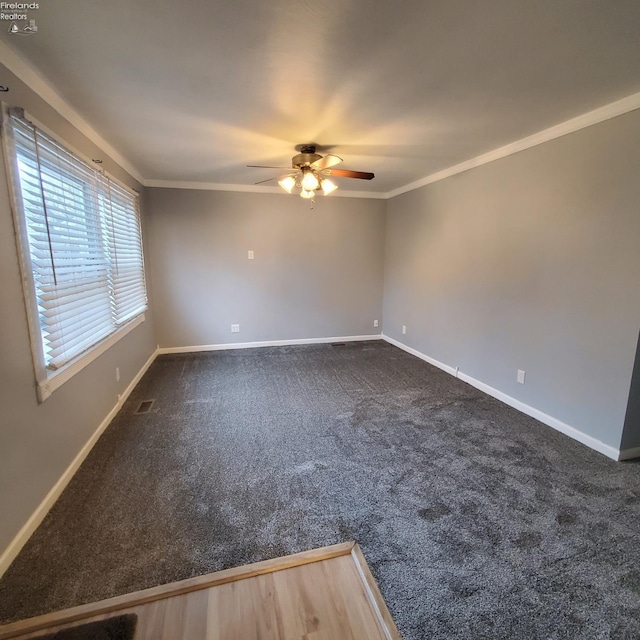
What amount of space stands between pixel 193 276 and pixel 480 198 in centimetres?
361

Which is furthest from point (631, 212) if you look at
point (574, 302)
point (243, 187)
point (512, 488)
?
point (243, 187)

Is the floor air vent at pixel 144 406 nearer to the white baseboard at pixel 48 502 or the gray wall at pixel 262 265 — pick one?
the white baseboard at pixel 48 502

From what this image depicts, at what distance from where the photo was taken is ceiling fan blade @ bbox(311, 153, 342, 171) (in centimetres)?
260

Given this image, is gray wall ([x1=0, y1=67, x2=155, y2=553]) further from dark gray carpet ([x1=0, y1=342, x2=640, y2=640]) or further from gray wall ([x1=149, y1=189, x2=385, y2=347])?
Answer: gray wall ([x1=149, y1=189, x2=385, y2=347])

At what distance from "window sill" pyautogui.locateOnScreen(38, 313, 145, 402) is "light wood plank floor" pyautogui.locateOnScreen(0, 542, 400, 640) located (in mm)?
1005

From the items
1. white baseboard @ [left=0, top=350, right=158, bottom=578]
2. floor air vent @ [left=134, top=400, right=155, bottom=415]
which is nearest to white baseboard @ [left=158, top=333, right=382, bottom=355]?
floor air vent @ [left=134, top=400, right=155, bottom=415]

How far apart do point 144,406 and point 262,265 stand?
2.47 meters

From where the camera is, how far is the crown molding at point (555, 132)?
2.08 metres

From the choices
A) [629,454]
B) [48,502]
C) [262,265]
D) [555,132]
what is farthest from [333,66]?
[262,265]

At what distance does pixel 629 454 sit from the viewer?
2.28 meters

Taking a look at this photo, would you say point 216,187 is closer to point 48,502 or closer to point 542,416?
point 48,502

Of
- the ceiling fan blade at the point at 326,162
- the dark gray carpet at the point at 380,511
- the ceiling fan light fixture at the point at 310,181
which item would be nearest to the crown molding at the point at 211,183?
the ceiling fan blade at the point at 326,162

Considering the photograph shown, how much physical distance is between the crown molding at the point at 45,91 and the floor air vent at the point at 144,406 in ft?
7.38

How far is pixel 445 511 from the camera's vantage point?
1813 millimetres
